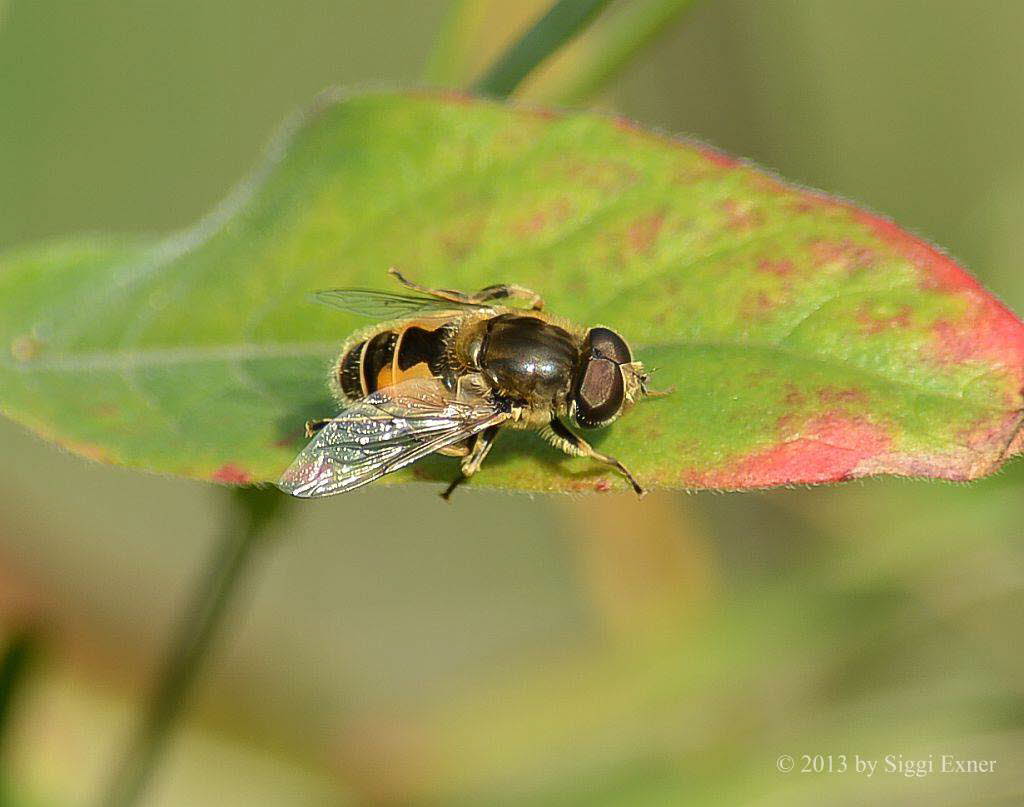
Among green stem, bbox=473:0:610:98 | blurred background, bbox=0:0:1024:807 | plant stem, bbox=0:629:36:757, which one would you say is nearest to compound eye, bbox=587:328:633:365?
green stem, bbox=473:0:610:98

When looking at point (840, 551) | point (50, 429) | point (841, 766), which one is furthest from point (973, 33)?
point (50, 429)

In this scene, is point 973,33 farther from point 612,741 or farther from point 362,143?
point 362,143

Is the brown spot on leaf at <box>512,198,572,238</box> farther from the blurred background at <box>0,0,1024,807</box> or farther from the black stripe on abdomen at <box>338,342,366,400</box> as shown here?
the blurred background at <box>0,0,1024,807</box>

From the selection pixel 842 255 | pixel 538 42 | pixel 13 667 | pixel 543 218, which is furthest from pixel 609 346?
pixel 13 667

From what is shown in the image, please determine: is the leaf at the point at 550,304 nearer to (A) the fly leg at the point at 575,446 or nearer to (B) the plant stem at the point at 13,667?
(A) the fly leg at the point at 575,446

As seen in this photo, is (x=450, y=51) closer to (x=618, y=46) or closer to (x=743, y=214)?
(x=618, y=46)

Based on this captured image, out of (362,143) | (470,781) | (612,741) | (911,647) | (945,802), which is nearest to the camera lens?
(362,143)
